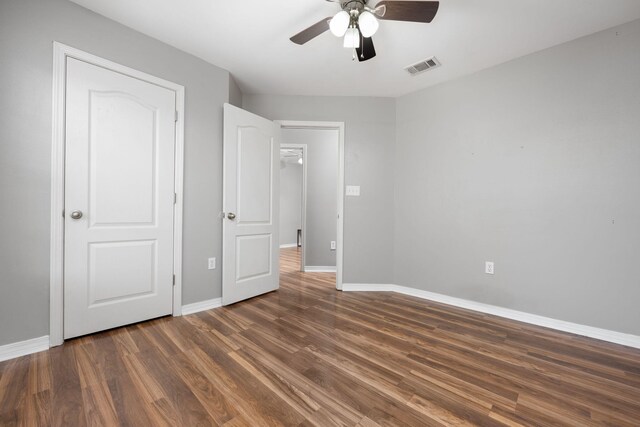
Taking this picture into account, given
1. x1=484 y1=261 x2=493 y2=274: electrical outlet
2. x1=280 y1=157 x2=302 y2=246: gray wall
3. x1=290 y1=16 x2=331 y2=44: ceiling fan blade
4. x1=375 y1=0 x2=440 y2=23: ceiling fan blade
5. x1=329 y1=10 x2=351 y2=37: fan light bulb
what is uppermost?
x1=290 y1=16 x2=331 y2=44: ceiling fan blade

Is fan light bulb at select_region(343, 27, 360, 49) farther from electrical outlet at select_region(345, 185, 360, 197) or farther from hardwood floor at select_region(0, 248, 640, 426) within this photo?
hardwood floor at select_region(0, 248, 640, 426)

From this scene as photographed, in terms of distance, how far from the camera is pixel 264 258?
3.06m

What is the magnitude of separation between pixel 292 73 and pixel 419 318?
280 centimetres

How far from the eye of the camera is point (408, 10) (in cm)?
153

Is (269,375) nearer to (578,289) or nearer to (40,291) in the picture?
(40,291)

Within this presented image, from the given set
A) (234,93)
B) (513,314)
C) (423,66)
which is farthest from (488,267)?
(234,93)

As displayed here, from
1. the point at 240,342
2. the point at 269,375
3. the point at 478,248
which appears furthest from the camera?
the point at 478,248

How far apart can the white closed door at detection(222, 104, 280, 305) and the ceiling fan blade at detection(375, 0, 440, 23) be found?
1.71m

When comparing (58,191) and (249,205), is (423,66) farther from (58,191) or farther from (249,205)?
(58,191)

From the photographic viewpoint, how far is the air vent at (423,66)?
252 centimetres

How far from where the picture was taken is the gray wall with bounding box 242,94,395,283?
10.9ft

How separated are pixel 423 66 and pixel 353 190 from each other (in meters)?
1.52

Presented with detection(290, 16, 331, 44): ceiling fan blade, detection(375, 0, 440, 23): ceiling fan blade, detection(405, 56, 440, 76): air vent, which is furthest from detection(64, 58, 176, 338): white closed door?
detection(405, 56, 440, 76): air vent

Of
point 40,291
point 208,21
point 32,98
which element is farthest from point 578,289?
point 32,98
